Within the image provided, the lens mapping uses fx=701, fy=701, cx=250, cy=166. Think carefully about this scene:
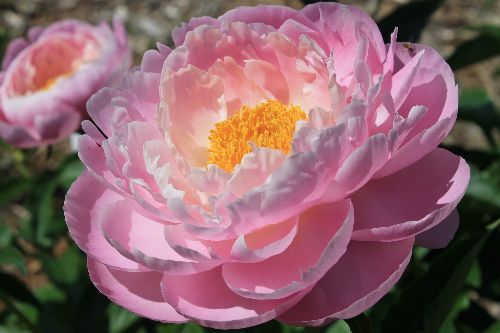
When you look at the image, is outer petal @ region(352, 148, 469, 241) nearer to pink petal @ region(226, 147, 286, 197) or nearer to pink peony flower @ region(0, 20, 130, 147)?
pink petal @ region(226, 147, 286, 197)

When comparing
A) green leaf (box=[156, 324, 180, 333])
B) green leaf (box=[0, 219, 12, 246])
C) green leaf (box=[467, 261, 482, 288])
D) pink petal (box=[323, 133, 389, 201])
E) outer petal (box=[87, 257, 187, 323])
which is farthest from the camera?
green leaf (box=[0, 219, 12, 246])

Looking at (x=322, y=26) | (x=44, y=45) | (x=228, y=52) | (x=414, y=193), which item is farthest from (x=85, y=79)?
(x=414, y=193)

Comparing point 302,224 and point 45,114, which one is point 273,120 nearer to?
point 302,224

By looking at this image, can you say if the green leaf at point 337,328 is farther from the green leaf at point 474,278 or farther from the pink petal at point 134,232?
the pink petal at point 134,232

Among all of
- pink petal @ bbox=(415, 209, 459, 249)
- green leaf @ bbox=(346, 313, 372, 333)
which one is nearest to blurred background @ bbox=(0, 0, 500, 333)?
green leaf @ bbox=(346, 313, 372, 333)

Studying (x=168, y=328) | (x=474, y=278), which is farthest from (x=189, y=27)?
(x=474, y=278)
